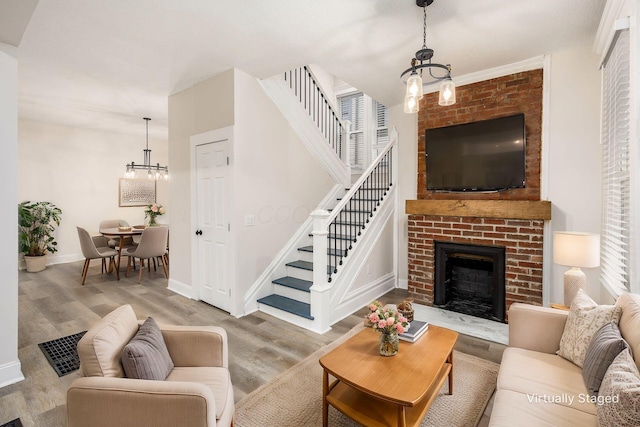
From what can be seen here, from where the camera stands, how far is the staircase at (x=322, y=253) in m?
3.25

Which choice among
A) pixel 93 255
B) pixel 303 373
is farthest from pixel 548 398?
pixel 93 255

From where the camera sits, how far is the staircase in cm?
325

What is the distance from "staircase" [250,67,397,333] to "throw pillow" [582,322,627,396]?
2129 millimetres

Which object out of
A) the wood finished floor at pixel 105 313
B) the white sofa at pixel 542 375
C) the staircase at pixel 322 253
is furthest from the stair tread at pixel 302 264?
the white sofa at pixel 542 375

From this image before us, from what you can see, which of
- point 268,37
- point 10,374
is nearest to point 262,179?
point 268,37

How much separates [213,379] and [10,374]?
1.90m

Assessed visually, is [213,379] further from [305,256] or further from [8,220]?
[305,256]

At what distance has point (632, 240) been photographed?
192 cm

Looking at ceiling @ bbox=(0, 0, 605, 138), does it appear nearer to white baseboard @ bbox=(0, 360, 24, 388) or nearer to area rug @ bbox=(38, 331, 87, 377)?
white baseboard @ bbox=(0, 360, 24, 388)

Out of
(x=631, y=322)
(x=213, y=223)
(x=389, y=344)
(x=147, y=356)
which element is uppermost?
(x=213, y=223)

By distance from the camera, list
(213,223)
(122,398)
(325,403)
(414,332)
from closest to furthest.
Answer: (122,398) → (325,403) → (414,332) → (213,223)

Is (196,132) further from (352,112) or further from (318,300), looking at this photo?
(352,112)

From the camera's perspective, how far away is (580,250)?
2.42 metres

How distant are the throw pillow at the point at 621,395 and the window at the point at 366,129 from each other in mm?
4939
